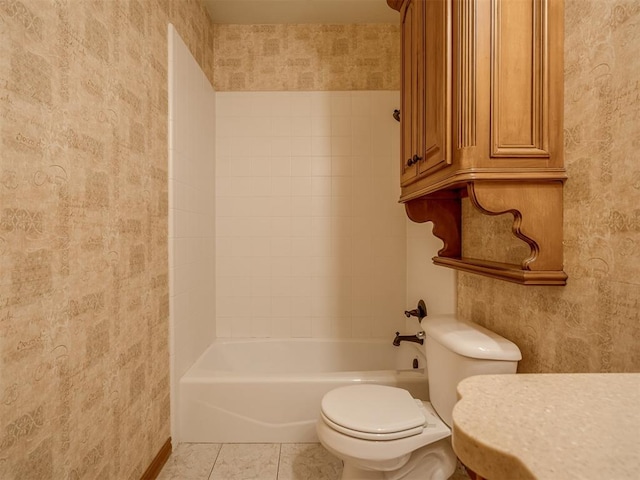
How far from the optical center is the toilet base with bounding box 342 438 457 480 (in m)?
1.34

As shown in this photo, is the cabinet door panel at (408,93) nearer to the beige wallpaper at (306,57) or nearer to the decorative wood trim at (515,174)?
the decorative wood trim at (515,174)

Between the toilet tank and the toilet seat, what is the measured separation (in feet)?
0.38

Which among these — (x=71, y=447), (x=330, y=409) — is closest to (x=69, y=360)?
(x=71, y=447)

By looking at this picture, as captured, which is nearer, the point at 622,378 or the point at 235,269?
the point at 622,378

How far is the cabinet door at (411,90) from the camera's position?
143 cm

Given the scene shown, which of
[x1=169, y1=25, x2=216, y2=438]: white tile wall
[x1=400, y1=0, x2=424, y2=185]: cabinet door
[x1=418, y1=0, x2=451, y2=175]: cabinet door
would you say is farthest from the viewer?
[x1=169, y1=25, x2=216, y2=438]: white tile wall

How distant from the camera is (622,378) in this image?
52cm

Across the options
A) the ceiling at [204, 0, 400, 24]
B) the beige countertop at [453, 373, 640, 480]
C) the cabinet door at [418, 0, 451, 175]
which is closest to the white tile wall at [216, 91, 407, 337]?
the ceiling at [204, 0, 400, 24]

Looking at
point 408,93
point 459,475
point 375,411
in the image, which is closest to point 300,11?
point 408,93

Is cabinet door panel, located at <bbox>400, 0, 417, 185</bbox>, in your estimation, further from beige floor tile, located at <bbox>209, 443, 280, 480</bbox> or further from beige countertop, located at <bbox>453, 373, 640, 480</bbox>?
beige floor tile, located at <bbox>209, 443, 280, 480</bbox>

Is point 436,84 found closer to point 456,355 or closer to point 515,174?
point 515,174

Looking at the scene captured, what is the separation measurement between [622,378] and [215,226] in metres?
2.36

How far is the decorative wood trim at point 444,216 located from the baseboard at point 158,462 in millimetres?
1604

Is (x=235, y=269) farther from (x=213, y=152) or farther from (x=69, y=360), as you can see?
(x=69, y=360)
